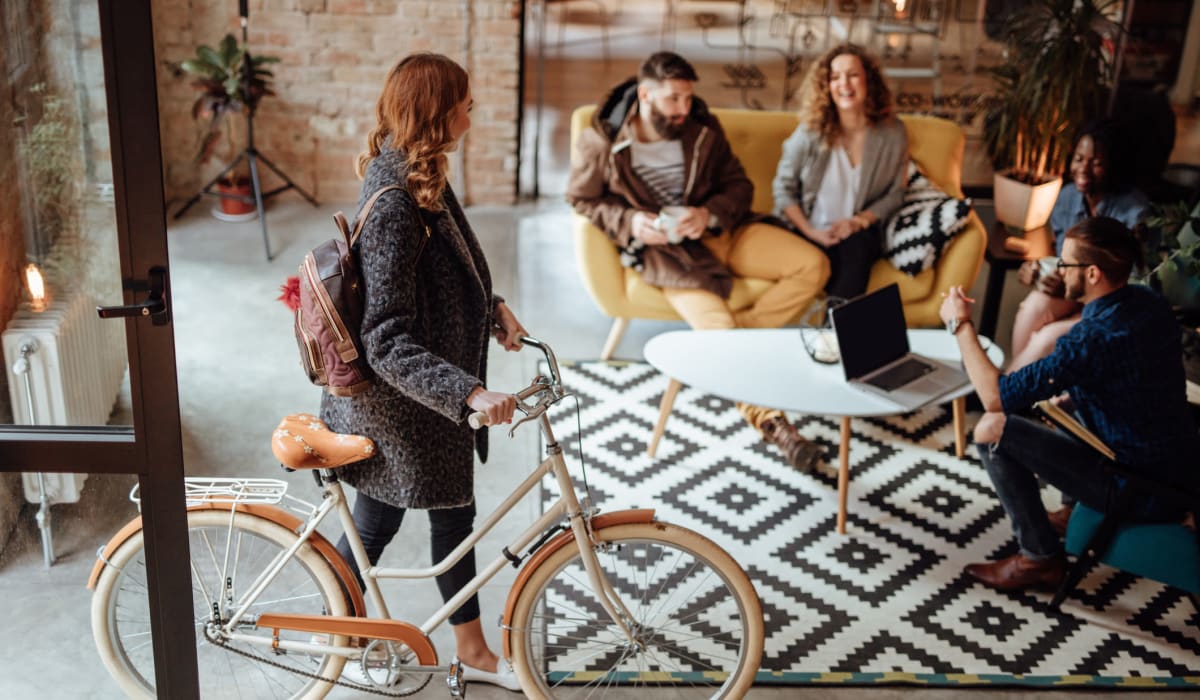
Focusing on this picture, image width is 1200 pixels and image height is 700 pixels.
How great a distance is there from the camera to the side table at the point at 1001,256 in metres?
4.39

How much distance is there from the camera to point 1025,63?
5.42 metres

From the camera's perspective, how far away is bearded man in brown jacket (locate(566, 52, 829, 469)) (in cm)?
410

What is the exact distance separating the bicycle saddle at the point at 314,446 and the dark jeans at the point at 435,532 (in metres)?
0.21

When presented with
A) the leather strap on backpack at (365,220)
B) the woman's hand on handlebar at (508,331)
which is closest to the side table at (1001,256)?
the woman's hand on handlebar at (508,331)

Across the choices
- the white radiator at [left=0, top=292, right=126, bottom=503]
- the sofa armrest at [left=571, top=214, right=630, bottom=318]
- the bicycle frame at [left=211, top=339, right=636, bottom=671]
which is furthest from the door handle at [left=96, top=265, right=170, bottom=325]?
the sofa armrest at [left=571, top=214, right=630, bottom=318]

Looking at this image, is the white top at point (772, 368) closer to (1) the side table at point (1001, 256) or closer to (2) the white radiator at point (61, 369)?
(1) the side table at point (1001, 256)

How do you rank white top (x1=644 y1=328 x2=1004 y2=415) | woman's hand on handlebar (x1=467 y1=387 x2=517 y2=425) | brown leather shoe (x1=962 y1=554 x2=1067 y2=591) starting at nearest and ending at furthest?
woman's hand on handlebar (x1=467 y1=387 x2=517 y2=425) → brown leather shoe (x1=962 y1=554 x2=1067 y2=591) → white top (x1=644 y1=328 x2=1004 y2=415)

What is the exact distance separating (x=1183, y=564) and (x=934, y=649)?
65cm

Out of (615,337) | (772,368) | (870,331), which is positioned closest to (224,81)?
(615,337)

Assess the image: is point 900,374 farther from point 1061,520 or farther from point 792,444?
Answer: point 1061,520

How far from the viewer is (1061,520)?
3.45 meters

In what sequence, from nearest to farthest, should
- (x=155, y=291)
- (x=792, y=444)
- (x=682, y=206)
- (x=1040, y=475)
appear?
(x=155, y=291) → (x=1040, y=475) → (x=792, y=444) → (x=682, y=206)

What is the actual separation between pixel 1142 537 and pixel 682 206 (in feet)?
6.18

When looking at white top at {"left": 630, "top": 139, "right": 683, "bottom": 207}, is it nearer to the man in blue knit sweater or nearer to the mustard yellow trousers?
the mustard yellow trousers
